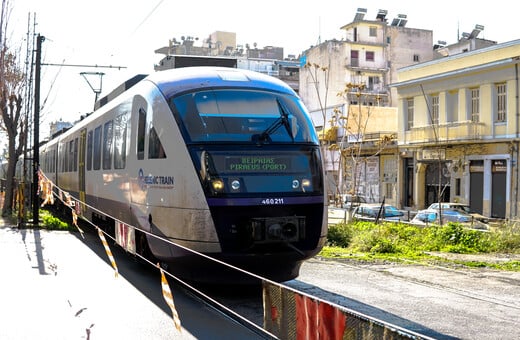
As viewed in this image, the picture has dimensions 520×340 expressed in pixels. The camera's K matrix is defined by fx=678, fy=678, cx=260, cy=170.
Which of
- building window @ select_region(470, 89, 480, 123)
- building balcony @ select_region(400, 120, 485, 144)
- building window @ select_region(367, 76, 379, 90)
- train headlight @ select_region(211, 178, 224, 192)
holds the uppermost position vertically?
building window @ select_region(367, 76, 379, 90)

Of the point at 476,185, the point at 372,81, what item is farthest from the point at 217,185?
the point at 372,81

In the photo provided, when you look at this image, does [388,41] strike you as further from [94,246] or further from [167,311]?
[167,311]

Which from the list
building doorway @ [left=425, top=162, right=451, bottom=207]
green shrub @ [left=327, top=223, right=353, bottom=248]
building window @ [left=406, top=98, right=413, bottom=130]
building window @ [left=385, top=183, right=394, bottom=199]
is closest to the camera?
green shrub @ [left=327, top=223, right=353, bottom=248]

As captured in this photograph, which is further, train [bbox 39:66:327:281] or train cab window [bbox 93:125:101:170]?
train cab window [bbox 93:125:101:170]

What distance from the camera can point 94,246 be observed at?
15.9 meters

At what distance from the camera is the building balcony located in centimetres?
3469

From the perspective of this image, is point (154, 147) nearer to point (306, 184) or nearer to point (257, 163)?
point (257, 163)

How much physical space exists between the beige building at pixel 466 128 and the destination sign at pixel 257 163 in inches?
904

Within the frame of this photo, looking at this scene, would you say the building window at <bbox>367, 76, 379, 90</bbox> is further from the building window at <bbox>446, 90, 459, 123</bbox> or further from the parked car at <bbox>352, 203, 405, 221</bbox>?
the parked car at <bbox>352, 203, 405, 221</bbox>

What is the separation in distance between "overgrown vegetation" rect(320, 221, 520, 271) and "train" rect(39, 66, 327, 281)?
5530mm

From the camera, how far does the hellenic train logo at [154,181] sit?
374 inches

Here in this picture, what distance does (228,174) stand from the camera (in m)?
8.91

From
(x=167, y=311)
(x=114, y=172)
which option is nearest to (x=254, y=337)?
(x=167, y=311)

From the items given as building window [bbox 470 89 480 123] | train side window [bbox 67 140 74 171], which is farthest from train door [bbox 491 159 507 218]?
train side window [bbox 67 140 74 171]
